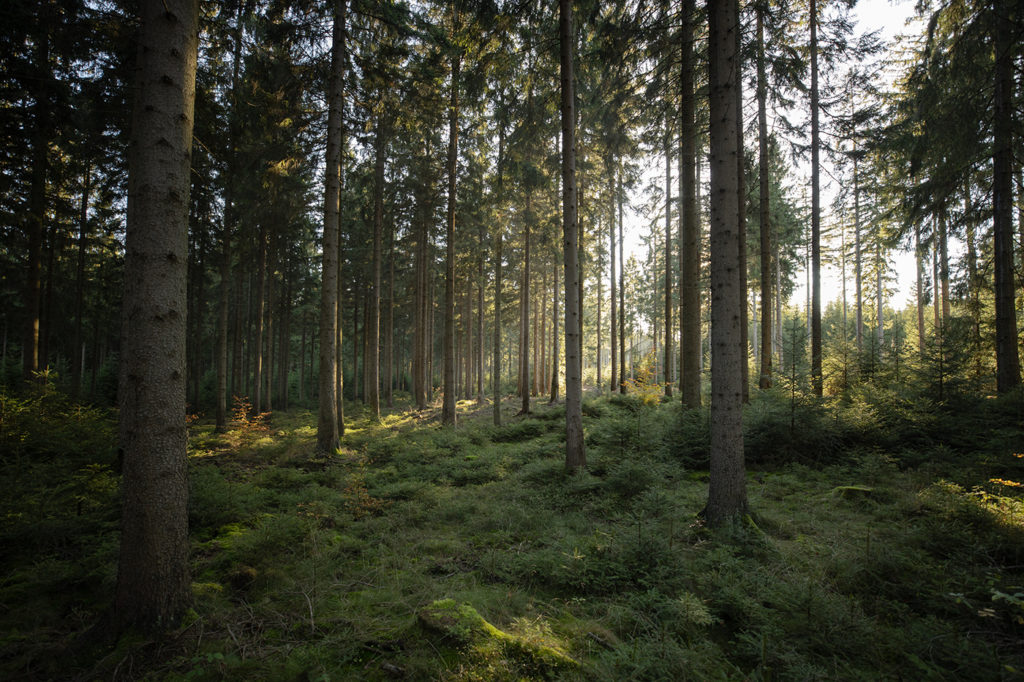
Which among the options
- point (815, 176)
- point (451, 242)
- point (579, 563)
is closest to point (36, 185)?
point (451, 242)

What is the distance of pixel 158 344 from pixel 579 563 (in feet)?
16.1

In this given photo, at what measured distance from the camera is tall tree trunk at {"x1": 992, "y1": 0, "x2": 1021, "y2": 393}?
9.12m

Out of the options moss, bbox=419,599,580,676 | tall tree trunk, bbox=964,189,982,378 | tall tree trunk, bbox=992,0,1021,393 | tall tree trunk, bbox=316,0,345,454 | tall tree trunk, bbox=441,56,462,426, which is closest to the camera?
moss, bbox=419,599,580,676

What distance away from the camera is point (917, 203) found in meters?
10.6

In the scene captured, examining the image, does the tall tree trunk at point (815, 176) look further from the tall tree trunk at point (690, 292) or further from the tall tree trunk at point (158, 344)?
the tall tree trunk at point (158, 344)

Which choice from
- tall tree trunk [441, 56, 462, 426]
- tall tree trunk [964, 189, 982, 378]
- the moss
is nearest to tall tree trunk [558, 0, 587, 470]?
the moss

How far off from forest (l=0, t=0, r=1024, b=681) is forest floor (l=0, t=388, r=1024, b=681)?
0.04m

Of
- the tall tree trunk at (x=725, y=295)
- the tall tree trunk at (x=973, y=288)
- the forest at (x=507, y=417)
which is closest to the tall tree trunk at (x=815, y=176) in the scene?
the forest at (x=507, y=417)

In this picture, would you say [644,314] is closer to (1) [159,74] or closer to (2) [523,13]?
(2) [523,13]

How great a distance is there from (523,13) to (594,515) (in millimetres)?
10902

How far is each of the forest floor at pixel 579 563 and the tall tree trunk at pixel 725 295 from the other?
55cm

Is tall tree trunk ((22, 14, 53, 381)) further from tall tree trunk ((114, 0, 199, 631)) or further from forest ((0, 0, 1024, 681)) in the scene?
tall tree trunk ((114, 0, 199, 631))

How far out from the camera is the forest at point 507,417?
11.1 ft

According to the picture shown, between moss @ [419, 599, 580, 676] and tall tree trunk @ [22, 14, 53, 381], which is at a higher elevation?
tall tree trunk @ [22, 14, 53, 381]
